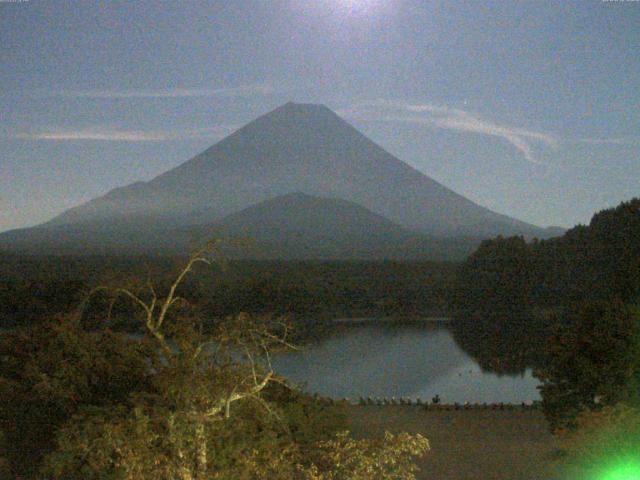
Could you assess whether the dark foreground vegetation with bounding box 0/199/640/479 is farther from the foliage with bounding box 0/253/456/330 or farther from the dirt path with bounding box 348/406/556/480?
the foliage with bounding box 0/253/456/330

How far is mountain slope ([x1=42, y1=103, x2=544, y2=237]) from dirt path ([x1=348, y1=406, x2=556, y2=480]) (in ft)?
235

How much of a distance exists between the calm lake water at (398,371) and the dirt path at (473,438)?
2.39 meters

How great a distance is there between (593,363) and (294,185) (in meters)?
90.4

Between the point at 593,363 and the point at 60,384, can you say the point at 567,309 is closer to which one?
the point at 593,363

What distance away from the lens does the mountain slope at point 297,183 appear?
89938mm

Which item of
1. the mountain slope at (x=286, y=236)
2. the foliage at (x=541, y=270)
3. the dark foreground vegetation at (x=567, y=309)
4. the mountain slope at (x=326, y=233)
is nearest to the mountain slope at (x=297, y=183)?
the mountain slope at (x=286, y=236)

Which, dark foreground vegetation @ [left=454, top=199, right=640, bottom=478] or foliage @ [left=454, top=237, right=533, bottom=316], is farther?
foliage @ [left=454, top=237, right=533, bottom=316]

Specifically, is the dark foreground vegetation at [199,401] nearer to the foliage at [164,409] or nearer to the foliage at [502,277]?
the foliage at [164,409]

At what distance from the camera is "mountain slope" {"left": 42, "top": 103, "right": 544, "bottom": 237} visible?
89.9 meters

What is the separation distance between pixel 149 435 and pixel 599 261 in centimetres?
2464

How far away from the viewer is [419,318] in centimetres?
3064

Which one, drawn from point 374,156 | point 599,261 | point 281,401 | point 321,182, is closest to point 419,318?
point 599,261

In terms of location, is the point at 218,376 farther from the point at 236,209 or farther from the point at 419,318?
the point at 236,209

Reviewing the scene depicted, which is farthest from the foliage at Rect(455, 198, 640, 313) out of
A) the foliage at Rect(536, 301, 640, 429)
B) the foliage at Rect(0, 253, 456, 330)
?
the foliage at Rect(536, 301, 640, 429)
